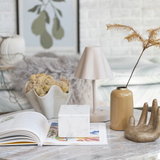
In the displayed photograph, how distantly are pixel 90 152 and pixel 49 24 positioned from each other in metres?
2.19

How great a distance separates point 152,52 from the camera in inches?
112

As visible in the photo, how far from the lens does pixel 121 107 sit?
0.92 metres

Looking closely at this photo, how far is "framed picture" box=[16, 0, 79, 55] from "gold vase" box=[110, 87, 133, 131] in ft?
6.24

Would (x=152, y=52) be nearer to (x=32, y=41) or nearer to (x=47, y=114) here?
(x=32, y=41)

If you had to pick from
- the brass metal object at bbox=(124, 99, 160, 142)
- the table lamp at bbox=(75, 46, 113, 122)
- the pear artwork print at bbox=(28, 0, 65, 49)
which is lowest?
the brass metal object at bbox=(124, 99, 160, 142)

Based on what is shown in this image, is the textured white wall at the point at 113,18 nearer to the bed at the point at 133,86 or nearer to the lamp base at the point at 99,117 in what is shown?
the bed at the point at 133,86

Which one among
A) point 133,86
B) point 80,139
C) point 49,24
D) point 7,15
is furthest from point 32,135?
point 7,15

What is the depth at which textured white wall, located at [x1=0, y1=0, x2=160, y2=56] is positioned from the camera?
108 inches

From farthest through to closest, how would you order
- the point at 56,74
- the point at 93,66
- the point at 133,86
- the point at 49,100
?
A: 1. the point at 133,86
2. the point at 56,74
3. the point at 49,100
4. the point at 93,66

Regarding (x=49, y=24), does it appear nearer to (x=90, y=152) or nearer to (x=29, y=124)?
(x=29, y=124)

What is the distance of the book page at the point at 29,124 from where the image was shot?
802mm

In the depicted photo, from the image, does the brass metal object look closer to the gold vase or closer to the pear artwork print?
the gold vase

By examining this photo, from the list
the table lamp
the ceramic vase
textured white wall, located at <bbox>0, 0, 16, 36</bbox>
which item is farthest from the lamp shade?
textured white wall, located at <bbox>0, 0, 16, 36</bbox>

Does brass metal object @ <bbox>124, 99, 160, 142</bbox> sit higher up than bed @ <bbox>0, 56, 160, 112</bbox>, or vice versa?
brass metal object @ <bbox>124, 99, 160, 142</bbox>
